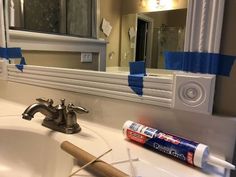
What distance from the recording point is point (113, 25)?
29.3 inches

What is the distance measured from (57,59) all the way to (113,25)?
0.28m

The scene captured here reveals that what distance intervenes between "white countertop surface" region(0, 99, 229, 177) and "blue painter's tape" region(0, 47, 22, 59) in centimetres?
25

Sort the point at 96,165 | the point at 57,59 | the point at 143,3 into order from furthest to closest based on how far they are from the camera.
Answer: the point at 57,59, the point at 143,3, the point at 96,165

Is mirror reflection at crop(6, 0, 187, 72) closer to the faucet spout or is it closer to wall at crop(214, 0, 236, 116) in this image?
wall at crop(214, 0, 236, 116)

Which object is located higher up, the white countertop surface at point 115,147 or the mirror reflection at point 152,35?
the mirror reflection at point 152,35

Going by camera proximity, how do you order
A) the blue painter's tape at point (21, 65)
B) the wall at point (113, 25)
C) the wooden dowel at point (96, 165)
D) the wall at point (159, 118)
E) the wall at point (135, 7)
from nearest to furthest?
the wooden dowel at point (96, 165) < the wall at point (159, 118) < the wall at point (135, 7) < the wall at point (113, 25) < the blue painter's tape at point (21, 65)

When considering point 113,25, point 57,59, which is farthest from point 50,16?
point 113,25

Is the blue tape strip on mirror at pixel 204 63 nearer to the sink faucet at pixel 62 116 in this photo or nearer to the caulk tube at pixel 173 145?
the caulk tube at pixel 173 145

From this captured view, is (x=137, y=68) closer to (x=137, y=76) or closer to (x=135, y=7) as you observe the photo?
(x=137, y=76)

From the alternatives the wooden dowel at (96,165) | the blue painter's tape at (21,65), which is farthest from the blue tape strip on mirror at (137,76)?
the blue painter's tape at (21,65)

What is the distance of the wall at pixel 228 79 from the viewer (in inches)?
18.6

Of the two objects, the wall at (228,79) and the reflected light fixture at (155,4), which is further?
the reflected light fixture at (155,4)

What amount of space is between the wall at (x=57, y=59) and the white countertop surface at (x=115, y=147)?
0.21 meters

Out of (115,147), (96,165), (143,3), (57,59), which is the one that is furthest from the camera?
(57,59)
